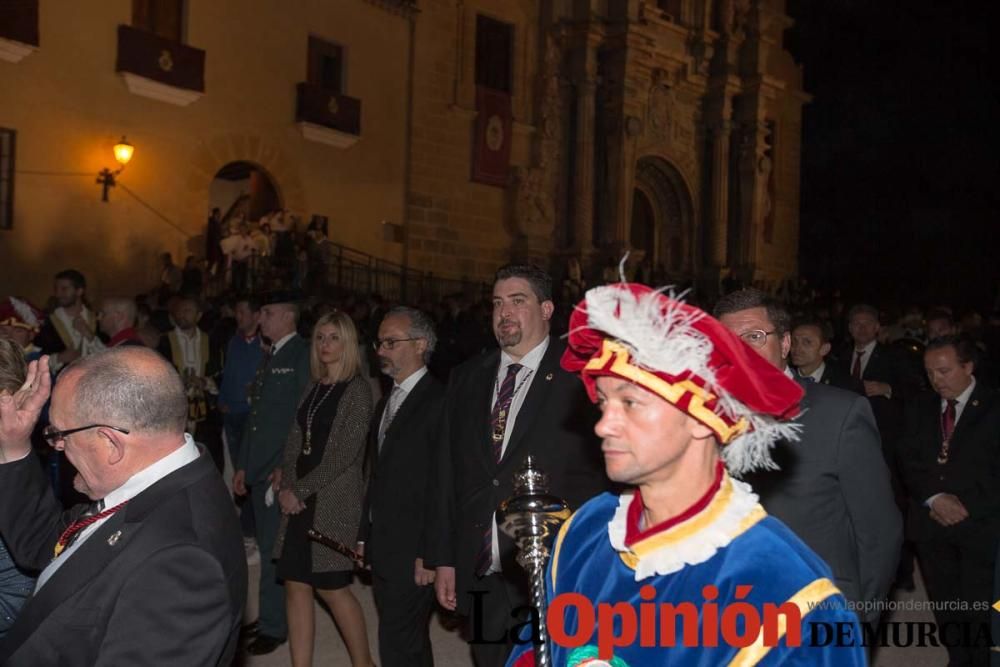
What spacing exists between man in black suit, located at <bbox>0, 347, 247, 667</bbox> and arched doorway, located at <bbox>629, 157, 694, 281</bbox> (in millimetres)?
26703

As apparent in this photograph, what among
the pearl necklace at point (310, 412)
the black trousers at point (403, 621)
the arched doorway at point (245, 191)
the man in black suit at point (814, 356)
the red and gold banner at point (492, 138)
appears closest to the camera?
the black trousers at point (403, 621)

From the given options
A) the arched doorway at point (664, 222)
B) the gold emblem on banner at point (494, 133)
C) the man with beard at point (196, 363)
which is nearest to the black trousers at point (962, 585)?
the man with beard at point (196, 363)

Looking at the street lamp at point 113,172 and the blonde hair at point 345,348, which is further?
the street lamp at point 113,172

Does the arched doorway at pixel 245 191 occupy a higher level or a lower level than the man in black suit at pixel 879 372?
higher

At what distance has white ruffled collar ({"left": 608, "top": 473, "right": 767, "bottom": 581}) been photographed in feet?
7.04

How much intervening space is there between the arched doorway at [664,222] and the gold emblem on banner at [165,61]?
49.9 ft

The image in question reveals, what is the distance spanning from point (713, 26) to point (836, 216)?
11216 millimetres

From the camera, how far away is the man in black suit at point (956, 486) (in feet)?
16.5

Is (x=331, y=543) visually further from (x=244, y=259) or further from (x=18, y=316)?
(x=244, y=259)

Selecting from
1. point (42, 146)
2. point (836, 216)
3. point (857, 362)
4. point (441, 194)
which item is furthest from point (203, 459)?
point (836, 216)

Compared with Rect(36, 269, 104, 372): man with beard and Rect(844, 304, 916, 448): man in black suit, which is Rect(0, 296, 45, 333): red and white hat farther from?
→ Rect(844, 304, 916, 448): man in black suit

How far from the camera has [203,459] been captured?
8.80 ft

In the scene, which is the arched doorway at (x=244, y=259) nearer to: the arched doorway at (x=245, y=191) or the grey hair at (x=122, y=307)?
the arched doorway at (x=245, y=191)

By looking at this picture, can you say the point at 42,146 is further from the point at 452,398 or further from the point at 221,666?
the point at 221,666
